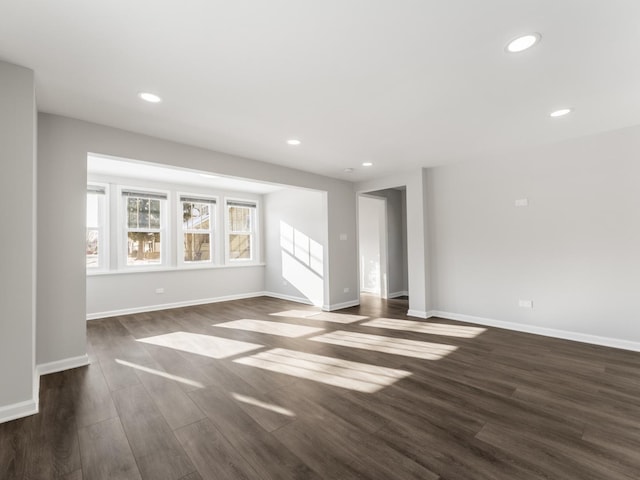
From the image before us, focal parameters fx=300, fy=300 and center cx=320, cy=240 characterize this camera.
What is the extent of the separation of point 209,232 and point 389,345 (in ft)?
16.4

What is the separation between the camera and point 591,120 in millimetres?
3314

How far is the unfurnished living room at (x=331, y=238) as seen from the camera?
177 centimetres

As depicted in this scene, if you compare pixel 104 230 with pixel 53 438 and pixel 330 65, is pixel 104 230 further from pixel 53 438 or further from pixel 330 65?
pixel 330 65

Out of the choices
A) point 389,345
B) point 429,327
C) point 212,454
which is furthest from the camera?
point 429,327

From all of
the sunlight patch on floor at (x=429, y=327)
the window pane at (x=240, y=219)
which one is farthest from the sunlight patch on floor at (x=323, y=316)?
the window pane at (x=240, y=219)

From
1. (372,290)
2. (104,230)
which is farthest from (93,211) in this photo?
(372,290)

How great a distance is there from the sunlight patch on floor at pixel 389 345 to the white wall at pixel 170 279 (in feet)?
12.1

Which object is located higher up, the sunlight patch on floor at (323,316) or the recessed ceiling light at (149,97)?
the recessed ceiling light at (149,97)

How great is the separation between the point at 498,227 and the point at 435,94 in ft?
8.95

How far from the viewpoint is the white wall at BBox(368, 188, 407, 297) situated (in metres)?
7.25

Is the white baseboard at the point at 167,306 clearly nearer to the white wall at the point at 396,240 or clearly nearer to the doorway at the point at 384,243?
the doorway at the point at 384,243

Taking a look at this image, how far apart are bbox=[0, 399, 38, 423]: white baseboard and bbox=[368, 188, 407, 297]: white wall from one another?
6266mm

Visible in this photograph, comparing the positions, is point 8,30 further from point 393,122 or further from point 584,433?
point 584,433

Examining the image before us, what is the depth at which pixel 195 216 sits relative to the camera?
6832 millimetres
